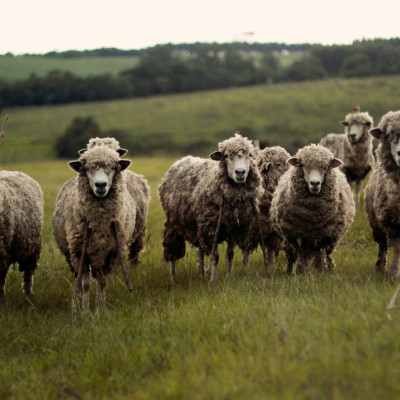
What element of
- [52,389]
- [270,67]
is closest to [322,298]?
[52,389]

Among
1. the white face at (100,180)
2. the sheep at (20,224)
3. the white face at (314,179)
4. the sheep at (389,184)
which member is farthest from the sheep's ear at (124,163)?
the sheep at (389,184)

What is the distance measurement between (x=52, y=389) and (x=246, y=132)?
42861 millimetres

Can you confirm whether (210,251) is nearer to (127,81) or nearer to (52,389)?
(52,389)

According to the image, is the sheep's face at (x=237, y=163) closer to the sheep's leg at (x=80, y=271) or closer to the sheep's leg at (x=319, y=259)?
the sheep's leg at (x=319, y=259)

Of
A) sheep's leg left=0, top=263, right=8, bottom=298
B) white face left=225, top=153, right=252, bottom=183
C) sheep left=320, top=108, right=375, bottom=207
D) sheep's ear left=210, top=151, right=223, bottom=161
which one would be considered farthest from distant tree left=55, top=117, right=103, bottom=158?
white face left=225, top=153, right=252, bottom=183

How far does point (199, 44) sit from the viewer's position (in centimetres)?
8125

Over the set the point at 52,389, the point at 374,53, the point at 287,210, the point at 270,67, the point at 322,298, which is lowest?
the point at 52,389

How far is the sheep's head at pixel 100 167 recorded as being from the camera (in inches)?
216

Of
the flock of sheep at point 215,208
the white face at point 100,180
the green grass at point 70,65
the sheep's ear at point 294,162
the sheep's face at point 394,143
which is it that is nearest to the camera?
the white face at point 100,180

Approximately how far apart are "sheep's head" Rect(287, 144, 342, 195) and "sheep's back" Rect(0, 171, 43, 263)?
136 inches

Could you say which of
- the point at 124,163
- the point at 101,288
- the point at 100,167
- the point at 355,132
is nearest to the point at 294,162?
the point at 124,163

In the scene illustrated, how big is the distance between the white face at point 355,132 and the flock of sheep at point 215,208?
495 centimetres

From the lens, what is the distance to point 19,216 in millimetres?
6648

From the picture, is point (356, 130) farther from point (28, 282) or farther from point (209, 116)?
point (209, 116)
